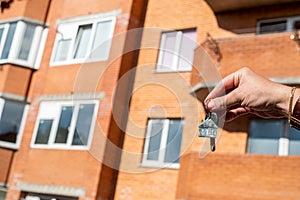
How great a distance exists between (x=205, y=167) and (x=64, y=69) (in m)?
5.26

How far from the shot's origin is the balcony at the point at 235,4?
10336 millimetres

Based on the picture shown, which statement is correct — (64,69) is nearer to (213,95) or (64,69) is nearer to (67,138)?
(67,138)

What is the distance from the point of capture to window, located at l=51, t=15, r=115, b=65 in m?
11.8

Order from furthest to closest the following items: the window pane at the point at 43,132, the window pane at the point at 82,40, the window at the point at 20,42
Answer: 1. the window at the point at 20,42
2. the window pane at the point at 82,40
3. the window pane at the point at 43,132

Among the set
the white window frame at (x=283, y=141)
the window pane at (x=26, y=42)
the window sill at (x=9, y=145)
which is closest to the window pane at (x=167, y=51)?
the white window frame at (x=283, y=141)

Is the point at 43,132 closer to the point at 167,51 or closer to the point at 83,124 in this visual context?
the point at 83,124

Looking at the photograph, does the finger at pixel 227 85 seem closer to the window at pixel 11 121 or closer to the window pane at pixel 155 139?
the window pane at pixel 155 139

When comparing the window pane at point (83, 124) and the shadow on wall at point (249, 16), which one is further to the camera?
the window pane at point (83, 124)

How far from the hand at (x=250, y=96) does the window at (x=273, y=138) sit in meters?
7.47

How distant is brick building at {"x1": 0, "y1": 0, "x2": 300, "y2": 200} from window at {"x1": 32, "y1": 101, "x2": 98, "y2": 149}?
28 millimetres

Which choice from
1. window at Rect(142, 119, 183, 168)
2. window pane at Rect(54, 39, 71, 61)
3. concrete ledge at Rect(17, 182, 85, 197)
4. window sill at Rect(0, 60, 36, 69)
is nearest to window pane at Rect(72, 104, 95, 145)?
concrete ledge at Rect(17, 182, 85, 197)

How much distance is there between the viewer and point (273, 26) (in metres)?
10.4

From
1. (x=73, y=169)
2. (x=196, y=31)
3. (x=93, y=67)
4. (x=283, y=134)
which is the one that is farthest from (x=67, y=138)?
(x=283, y=134)

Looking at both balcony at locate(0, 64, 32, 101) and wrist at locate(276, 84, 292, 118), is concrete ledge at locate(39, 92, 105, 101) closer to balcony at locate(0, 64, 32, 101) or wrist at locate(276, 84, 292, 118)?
balcony at locate(0, 64, 32, 101)
